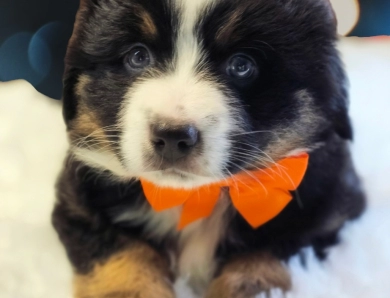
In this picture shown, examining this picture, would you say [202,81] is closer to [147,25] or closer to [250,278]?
[147,25]

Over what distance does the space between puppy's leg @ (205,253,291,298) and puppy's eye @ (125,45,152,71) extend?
33.2 inches

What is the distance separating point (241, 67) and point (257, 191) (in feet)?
1.72

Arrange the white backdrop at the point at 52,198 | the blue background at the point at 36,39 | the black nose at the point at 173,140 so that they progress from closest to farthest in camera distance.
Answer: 1. the black nose at the point at 173,140
2. the white backdrop at the point at 52,198
3. the blue background at the point at 36,39

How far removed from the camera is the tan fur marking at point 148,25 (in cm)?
187

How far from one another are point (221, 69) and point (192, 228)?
2.37 feet

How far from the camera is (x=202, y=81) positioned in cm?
189

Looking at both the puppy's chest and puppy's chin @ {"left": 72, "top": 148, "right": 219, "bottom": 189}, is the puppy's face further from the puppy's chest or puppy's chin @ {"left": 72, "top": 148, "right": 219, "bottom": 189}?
the puppy's chest

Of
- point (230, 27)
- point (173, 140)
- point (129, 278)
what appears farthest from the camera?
point (129, 278)

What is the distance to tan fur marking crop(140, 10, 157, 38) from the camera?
187 centimetres

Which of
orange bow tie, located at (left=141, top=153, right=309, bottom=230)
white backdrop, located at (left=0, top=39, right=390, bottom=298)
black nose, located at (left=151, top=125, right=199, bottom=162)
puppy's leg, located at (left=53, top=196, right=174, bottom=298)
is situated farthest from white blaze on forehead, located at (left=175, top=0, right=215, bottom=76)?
white backdrop, located at (left=0, top=39, right=390, bottom=298)

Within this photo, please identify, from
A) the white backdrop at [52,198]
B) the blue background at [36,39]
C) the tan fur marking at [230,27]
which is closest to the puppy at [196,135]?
the tan fur marking at [230,27]

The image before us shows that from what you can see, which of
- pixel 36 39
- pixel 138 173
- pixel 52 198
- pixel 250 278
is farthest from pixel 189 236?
pixel 36 39

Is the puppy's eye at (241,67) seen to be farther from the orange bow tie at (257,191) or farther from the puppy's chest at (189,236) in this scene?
the puppy's chest at (189,236)

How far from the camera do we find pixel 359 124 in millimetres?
3361
